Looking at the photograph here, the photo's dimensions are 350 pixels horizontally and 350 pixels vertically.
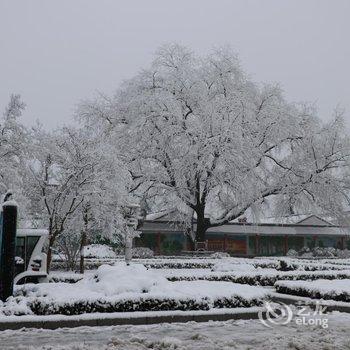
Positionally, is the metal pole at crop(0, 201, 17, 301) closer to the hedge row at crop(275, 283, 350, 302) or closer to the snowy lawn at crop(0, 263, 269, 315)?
the snowy lawn at crop(0, 263, 269, 315)

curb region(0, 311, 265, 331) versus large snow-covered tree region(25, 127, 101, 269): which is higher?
large snow-covered tree region(25, 127, 101, 269)

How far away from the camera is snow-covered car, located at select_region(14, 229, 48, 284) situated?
15.6 m

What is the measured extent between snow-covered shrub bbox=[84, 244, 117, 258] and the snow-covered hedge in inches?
834

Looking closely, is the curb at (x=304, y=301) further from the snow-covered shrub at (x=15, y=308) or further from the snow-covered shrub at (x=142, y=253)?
the snow-covered shrub at (x=142, y=253)

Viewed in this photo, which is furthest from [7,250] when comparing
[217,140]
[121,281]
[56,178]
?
[217,140]

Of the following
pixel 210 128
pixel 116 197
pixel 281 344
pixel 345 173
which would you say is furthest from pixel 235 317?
pixel 345 173

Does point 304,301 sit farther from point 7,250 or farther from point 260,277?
point 7,250

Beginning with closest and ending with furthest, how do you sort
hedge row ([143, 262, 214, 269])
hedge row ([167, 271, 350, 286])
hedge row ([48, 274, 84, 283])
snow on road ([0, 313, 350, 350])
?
snow on road ([0, 313, 350, 350]) < hedge row ([48, 274, 84, 283]) < hedge row ([167, 271, 350, 286]) < hedge row ([143, 262, 214, 269])

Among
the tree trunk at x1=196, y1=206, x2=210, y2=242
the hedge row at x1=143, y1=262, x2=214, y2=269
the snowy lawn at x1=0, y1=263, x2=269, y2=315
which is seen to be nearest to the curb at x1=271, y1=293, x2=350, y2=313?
the snowy lawn at x1=0, y1=263, x2=269, y2=315

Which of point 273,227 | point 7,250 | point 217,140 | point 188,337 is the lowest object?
point 188,337

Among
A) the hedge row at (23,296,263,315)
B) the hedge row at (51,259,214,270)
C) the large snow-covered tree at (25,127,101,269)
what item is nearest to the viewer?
the hedge row at (23,296,263,315)

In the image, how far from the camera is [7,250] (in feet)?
38.3

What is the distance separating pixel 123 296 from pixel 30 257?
601cm

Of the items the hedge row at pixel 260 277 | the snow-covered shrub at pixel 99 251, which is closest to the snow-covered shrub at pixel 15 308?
the hedge row at pixel 260 277
